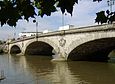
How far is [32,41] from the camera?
147 ft

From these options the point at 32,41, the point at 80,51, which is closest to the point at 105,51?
the point at 80,51

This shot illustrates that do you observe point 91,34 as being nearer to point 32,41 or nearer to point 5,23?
point 32,41

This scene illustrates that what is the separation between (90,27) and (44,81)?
12.0 m

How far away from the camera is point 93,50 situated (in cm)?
3098

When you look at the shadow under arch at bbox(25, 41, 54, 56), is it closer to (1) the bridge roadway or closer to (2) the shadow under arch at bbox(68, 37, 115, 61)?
(1) the bridge roadway

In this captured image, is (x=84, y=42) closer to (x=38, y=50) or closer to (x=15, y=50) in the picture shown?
(x=38, y=50)

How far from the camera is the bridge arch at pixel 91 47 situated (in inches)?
1084

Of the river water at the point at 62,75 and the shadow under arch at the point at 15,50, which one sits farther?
the shadow under arch at the point at 15,50

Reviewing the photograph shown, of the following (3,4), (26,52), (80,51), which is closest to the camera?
(3,4)

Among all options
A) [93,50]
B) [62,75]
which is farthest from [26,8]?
[93,50]

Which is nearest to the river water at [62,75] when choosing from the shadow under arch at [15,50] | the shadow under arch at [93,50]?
the shadow under arch at [93,50]

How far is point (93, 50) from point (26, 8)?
27.9 meters

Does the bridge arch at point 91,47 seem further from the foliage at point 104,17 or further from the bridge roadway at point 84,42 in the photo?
the foliage at point 104,17

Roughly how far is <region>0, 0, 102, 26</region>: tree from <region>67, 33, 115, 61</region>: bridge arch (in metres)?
22.6
